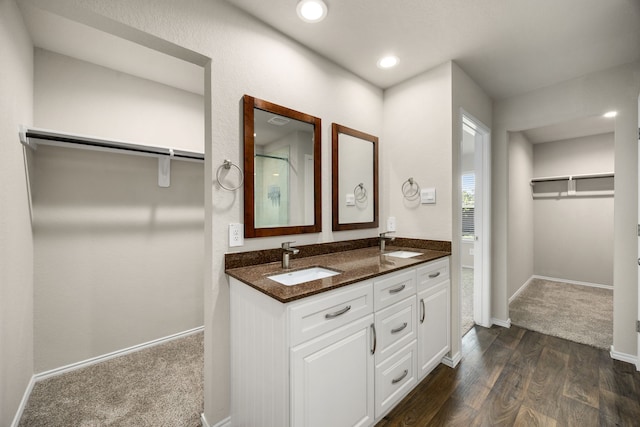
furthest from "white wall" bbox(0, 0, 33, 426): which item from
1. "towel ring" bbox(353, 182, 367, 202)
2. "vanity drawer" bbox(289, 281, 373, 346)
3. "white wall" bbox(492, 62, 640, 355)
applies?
"white wall" bbox(492, 62, 640, 355)

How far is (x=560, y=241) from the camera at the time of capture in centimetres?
449

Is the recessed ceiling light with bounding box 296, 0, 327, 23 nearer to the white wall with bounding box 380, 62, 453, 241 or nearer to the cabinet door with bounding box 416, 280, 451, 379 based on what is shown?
the white wall with bounding box 380, 62, 453, 241

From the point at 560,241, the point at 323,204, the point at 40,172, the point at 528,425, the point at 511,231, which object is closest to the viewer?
the point at 528,425

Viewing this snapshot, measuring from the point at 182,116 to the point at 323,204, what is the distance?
68.8 inches

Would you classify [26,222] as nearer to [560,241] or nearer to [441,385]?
[441,385]

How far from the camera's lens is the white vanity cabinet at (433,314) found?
184 cm

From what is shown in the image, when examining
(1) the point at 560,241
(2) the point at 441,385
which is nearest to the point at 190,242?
(2) the point at 441,385

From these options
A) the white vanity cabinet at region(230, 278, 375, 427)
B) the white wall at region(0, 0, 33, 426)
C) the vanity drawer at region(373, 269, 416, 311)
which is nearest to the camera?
the white vanity cabinet at region(230, 278, 375, 427)

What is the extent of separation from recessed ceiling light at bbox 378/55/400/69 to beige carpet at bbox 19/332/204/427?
2922mm

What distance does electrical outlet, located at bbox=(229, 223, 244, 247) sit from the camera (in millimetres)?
1534

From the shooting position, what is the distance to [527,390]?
6.04 feet

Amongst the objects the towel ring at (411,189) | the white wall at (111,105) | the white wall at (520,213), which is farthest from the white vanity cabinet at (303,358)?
the white wall at (520,213)

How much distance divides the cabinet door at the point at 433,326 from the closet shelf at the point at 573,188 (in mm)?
3863

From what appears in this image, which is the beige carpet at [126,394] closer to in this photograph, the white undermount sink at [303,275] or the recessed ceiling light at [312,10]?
the white undermount sink at [303,275]
